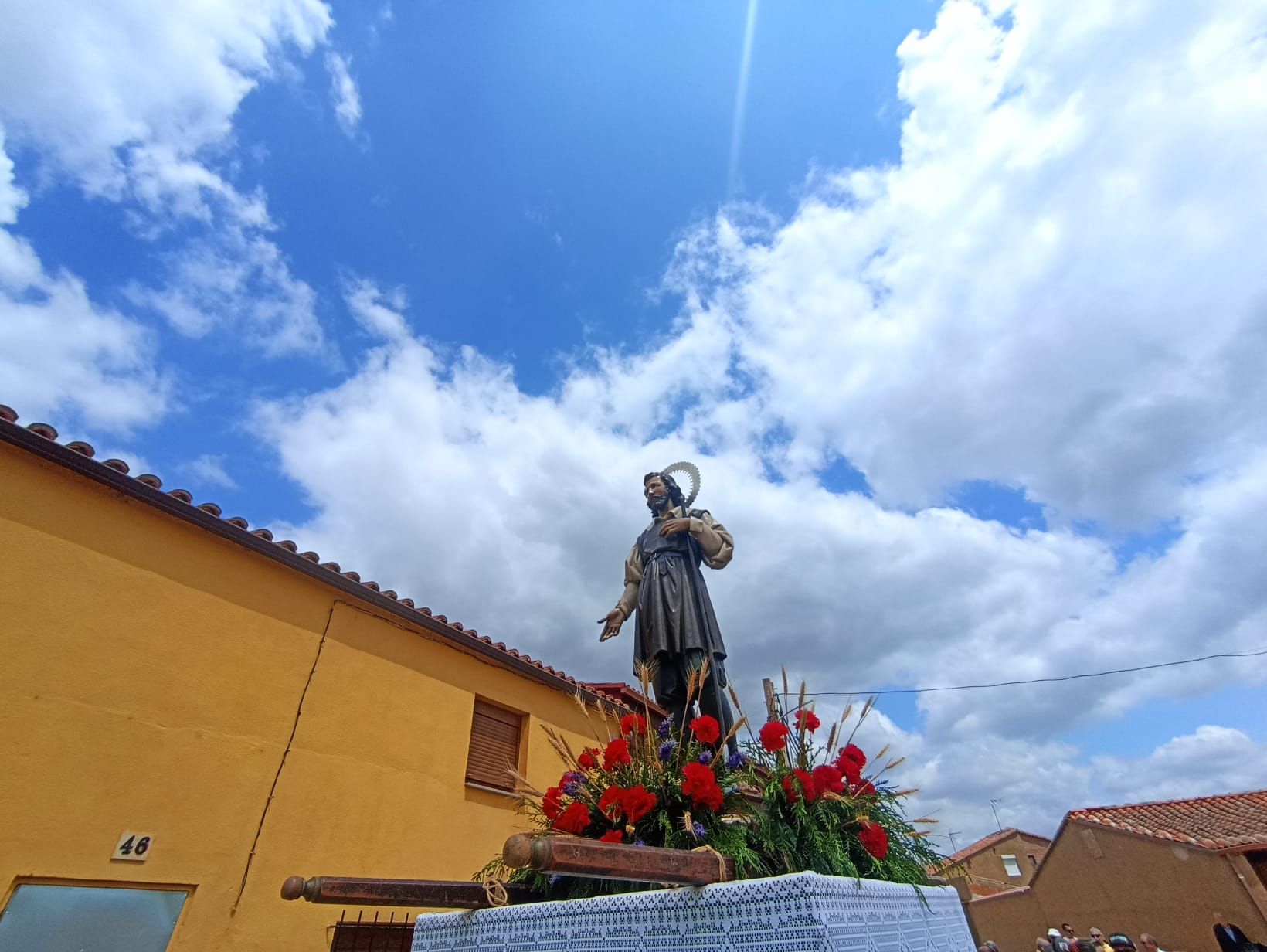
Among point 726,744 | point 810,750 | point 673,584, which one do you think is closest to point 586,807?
point 726,744

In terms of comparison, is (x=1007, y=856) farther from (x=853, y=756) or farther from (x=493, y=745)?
(x=853, y=756)

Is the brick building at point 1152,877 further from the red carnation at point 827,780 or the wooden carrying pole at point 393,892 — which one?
the wooden carrying pole at point 393,892

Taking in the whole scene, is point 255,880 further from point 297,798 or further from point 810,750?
point 810,750

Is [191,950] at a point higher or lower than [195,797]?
lower

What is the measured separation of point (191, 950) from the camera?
15.1 ft

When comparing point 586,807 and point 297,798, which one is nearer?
point 586,807

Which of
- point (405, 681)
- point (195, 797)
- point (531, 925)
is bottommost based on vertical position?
point (531, 925)

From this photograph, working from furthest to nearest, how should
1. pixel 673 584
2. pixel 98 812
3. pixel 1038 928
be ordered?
pixel 1038 928, pixel 98 812, pixel 673 584

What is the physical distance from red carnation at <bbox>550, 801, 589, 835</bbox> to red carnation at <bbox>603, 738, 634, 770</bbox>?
180mm

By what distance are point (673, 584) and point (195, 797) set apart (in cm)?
407

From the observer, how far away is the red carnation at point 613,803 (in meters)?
2.23

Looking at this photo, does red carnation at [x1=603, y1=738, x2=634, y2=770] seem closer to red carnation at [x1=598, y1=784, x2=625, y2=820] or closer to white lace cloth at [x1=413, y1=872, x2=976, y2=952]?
red carnation at [x1=598, y1=784, x2=625, y2=820]

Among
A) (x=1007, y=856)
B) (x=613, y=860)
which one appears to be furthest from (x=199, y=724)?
(x=1007, y=856)

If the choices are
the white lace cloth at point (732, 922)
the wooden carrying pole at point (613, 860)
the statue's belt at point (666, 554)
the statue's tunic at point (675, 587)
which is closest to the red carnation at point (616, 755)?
the white lace cloth at point (732, 922)
